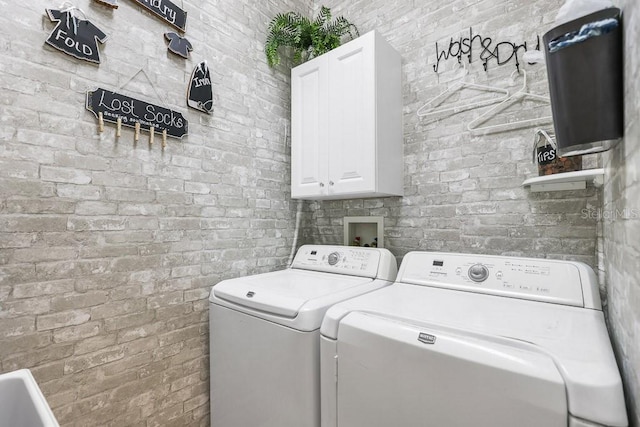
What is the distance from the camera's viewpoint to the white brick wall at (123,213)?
49.6 inches

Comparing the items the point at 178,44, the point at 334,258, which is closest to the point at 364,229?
the point at 334,258

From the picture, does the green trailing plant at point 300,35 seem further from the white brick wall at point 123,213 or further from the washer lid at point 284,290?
the washer lid at point 284,290

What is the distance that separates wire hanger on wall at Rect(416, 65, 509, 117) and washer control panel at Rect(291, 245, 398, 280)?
0.90 metres

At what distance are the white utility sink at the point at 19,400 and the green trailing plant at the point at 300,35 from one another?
204 cm

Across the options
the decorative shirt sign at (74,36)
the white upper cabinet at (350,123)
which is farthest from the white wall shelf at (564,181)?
the decorative shirt sign at (74,36)

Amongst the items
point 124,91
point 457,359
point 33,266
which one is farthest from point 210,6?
point 457,359

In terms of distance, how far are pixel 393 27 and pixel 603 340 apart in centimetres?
205

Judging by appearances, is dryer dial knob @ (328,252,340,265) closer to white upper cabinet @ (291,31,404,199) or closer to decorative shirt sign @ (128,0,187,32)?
white upper cabinet @ (291,31,404,199)

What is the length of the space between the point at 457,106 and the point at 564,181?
2.30 feet

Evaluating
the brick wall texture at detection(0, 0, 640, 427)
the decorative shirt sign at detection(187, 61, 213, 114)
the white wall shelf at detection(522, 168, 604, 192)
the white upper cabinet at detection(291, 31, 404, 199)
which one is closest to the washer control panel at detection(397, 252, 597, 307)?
the brick wall texture at detection(0, 0, 640, 427)

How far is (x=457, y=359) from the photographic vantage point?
91 cm

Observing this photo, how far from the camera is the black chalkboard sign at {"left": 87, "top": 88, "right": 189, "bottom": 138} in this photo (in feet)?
4.72

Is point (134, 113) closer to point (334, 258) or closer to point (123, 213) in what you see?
point (123, 213)

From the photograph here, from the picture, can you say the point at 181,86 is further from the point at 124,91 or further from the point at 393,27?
the point at 393,27
